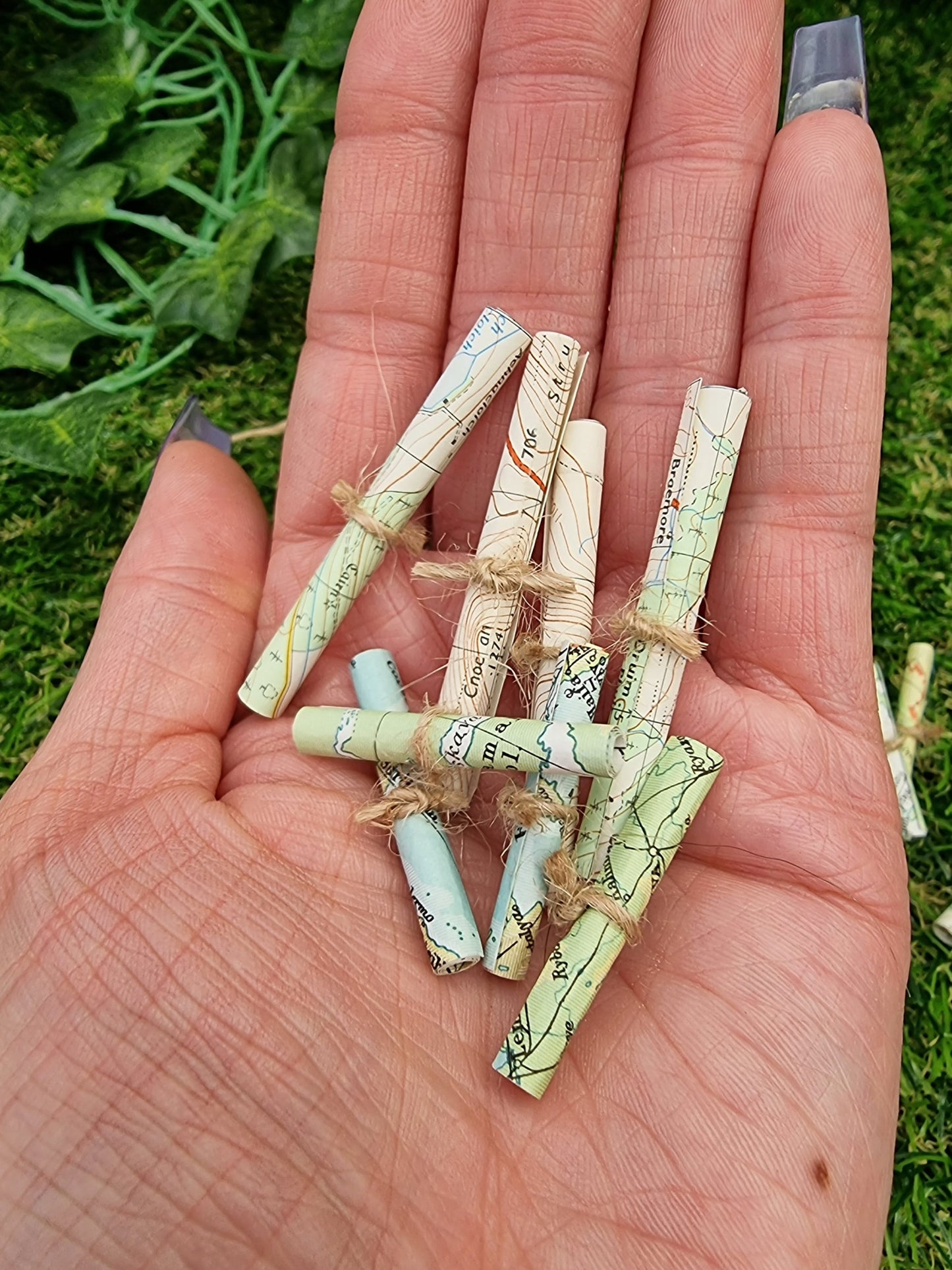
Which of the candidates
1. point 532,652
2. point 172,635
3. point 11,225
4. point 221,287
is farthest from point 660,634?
point 11,225

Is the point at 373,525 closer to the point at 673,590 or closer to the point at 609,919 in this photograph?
the point at 673,590

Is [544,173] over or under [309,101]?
under

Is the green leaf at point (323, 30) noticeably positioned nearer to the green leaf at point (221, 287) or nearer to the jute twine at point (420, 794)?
the green leaf at point (221, 287)

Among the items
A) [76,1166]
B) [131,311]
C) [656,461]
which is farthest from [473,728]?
[131,311]

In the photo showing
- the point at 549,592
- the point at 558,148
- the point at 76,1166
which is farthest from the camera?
the point at 558,148

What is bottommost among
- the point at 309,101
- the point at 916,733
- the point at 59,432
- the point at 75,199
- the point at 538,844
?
the point at 538,844

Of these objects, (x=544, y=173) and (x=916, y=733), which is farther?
(x=916, y=733)

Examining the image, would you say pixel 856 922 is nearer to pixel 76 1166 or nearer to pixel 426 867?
pixel 426 867
